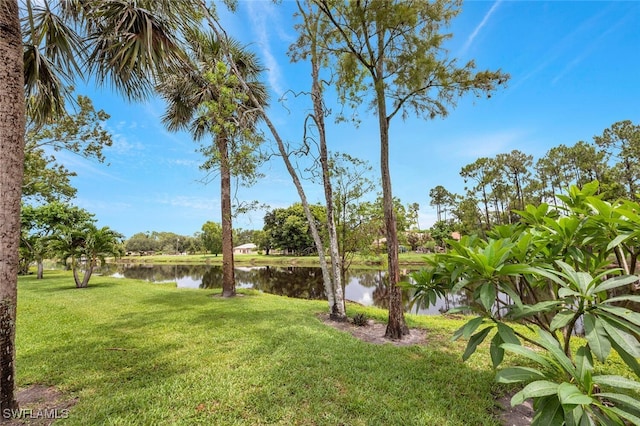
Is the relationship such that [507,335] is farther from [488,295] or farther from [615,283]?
[615,283]

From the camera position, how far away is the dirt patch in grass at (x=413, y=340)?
2435 mm

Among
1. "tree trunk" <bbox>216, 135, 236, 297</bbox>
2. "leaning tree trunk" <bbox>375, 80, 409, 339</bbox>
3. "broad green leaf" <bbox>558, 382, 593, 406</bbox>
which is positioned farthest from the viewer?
"tree trunk" <bbox>216, 135, 236, 297</bbox>

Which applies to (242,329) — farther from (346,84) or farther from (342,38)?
(342,38)

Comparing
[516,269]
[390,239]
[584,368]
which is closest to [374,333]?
[390,239]

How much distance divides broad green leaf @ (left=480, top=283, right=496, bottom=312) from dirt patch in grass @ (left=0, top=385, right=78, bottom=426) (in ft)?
11.1

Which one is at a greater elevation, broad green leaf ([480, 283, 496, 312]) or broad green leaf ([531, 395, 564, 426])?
broad green leaf ([480, 283, 496, 312])

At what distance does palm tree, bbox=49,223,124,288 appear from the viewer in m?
12.1

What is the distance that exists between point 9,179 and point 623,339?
13.4ft

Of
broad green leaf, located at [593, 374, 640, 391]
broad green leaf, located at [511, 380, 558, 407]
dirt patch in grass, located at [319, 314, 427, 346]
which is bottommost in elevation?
dirt patch in grass, located at [319, 314, 427, 346]

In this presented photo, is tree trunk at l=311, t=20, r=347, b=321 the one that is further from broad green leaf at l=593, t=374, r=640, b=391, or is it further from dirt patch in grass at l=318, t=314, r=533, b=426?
broad green leaf at l=593, t=374, r=640, b=391

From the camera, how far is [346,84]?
647 centimetres

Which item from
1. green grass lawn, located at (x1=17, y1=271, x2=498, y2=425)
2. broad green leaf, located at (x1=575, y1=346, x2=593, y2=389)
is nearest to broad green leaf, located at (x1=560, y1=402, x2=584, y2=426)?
broad green leaf, located at (x1=575, y1=346, x2=593, y2=389)

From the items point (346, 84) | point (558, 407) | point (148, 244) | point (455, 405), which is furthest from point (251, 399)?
point (148, 244)

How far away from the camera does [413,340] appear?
481 centimetres
